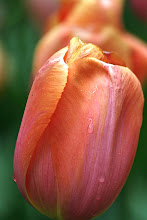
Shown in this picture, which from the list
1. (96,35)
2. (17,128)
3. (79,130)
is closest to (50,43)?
(96,35)

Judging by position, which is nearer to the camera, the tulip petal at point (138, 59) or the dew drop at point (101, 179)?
the dew drop at point (101, 179)

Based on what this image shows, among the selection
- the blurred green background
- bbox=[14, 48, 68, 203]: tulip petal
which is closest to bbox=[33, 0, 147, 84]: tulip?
the blurred green background

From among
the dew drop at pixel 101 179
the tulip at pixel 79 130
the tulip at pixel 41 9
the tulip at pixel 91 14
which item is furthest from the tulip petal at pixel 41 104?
the tulip at pixel 41 9

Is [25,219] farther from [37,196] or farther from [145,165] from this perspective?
[37,196]

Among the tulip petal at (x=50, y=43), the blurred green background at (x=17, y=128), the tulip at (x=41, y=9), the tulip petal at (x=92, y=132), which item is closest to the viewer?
the tulip petal at (x=92, y=132)

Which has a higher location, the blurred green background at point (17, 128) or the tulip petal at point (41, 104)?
the tulip petal at point (41, 104)

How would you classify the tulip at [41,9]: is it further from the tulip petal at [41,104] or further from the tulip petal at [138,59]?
the tulip petal at [41,104]

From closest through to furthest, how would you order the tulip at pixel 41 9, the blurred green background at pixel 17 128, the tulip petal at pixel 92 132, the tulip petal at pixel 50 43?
the tulip petal at pixel 92 132, the tulip petal at pixel 50 43, the blurred green background at pixel 17 128, the tulip at pixel 41 9

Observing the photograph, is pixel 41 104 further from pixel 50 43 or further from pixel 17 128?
pixel 17 128
